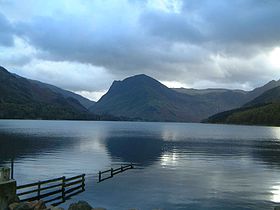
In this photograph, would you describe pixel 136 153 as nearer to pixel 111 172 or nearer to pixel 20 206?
pixel 111 172

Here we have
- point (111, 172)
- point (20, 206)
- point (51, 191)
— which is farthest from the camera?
point (111, 172)

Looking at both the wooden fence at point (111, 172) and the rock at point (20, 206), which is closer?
the rock at point (20, 206)

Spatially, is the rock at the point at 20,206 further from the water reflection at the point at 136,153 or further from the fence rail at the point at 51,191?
the water reflection at the point at 136,153

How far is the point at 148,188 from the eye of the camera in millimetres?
57656

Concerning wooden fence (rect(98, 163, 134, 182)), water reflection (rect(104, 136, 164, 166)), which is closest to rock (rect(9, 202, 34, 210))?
wooden fence (rect(98, 163, 134, 182))

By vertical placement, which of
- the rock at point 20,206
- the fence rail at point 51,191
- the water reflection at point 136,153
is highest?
the rock at point 20,206

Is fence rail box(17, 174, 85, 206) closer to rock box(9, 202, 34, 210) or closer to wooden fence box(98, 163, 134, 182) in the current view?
wooden fence box(98, 163, 134, 182)

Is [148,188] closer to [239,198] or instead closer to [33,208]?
[239,198]

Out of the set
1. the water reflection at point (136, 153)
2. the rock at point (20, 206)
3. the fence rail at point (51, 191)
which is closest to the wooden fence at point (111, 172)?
the fence rail at point (51, 191)

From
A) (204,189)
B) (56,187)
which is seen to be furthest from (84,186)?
(204,189)

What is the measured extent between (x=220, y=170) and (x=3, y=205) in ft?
187

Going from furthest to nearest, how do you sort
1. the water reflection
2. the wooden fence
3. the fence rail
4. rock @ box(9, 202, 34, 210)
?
the water reflection
the wooden fence
the fence rail
rock @ box(9, 202, 34, 210)

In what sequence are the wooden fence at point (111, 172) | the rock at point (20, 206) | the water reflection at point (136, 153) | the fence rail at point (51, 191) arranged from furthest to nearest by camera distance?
the water reflection at point (136, 153)
the wooden fence at point (111, 172)
the fence rail at point (51, 191)
the rock at point (20, 206)

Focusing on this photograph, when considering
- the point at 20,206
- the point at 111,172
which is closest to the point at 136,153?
the point at 111,172
